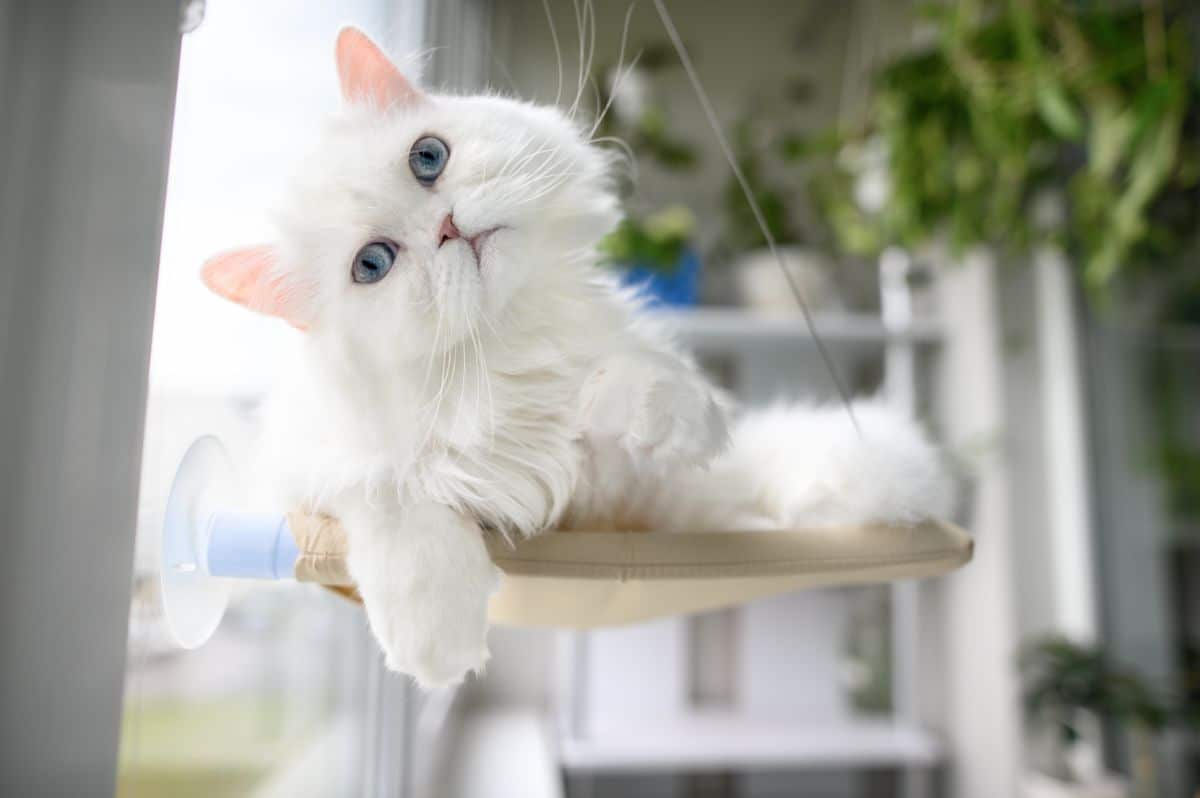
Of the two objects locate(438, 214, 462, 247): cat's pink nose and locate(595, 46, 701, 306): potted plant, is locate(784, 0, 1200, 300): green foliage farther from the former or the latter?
locate(438, 214, 462, 247): cat's pink nose

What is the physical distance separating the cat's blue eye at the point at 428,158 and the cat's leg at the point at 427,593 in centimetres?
24

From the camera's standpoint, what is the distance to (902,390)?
2199 mm

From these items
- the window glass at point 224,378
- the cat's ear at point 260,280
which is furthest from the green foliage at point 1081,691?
the cat's ear at point 260,280

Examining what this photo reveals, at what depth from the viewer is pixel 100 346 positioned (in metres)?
0.36

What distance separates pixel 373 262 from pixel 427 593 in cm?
23

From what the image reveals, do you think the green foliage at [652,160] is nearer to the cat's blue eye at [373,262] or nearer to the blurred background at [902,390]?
the blurred background at [902,390]

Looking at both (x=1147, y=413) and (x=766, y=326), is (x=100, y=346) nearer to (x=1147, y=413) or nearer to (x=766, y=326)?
(x=766, y=326)

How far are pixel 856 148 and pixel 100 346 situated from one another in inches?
82.0

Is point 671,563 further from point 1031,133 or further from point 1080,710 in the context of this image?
point 1080,710

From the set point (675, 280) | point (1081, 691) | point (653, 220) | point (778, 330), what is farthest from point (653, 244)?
point (1081, 691)

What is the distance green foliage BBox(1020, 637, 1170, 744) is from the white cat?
1.63 m

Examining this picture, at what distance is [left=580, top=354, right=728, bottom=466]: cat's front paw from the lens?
0.49 metres

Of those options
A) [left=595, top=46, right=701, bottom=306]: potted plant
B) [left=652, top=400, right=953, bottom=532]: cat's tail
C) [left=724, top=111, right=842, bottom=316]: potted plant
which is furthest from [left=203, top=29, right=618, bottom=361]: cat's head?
[left=724, top=111, right=842, bottom=316]: potted plant

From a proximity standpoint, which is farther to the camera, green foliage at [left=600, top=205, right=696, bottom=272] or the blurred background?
green foliage at [left=600, top=205, right=696, bottom=272]
